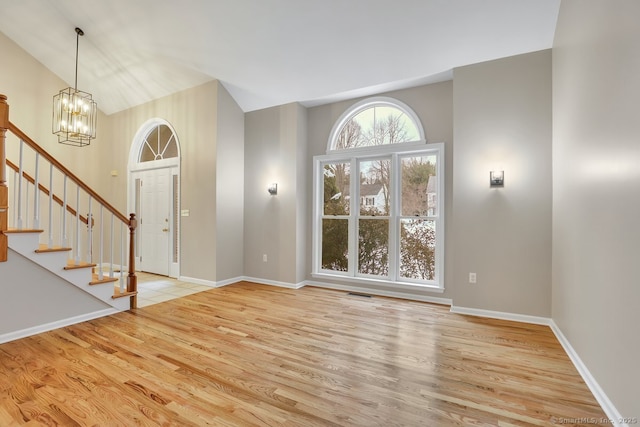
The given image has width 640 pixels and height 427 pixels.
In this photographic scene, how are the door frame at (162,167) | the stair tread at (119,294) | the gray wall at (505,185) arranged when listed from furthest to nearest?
the door frame at (162,167) → the stair tread at (119,294) → the gray wall at (505,185)

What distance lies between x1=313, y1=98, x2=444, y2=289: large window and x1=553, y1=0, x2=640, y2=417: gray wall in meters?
1.49

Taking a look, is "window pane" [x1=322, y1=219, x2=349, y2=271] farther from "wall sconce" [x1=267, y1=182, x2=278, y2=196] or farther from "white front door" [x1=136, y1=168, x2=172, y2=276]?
"white front door" [x1=136, y1=168, x2=172, y2=276]

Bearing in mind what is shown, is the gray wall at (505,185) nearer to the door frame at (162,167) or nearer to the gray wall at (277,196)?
the gray wall at (277,196)

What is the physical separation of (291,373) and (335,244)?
9.11 ft

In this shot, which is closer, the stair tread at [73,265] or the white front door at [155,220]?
the stair tread at [73,265]

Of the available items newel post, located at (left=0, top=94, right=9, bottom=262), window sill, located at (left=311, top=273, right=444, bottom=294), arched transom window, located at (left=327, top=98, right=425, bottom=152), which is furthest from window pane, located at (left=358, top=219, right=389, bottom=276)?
newel post, located at (left=0, top=94, right=9, bottom=262)

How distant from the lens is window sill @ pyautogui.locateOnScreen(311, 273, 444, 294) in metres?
4.03

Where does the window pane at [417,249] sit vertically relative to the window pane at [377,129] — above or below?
below

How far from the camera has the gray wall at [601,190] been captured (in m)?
1.63

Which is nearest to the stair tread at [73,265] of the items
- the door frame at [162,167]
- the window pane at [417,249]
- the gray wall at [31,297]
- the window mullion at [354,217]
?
the gray wall at [31,297]

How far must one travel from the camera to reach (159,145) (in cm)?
560

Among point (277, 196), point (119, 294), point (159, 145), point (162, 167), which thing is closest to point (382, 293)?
point (277, 196)

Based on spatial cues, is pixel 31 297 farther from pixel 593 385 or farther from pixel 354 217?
pixel 593 385

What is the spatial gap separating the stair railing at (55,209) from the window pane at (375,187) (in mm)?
3181
